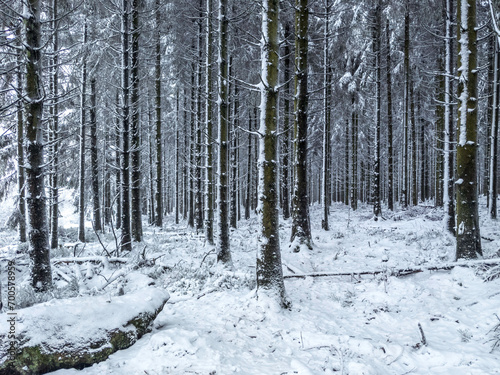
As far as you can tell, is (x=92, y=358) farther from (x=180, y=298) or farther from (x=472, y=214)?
(x=472, y=214)

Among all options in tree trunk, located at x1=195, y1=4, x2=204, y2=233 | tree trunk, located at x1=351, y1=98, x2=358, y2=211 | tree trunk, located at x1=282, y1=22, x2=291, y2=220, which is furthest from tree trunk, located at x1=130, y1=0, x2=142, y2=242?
tree trunk, located at x1=351, y1=98, x2=358, y2=211

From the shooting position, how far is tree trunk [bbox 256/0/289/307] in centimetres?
570

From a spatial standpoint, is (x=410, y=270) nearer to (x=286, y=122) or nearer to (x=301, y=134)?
(x=301, y=134)

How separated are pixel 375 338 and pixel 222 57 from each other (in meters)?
7.71

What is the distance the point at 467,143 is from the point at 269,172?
5.08 meters

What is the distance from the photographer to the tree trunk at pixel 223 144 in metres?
8.02

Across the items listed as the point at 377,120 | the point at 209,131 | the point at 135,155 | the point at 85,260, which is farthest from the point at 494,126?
the point at 85,260

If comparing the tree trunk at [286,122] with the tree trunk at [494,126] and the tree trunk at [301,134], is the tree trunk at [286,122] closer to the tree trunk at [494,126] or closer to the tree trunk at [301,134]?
the tree trunk at [301,134]

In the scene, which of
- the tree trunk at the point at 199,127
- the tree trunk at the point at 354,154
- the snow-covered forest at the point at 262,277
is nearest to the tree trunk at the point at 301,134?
the snow-covered forest at the point at 262,277

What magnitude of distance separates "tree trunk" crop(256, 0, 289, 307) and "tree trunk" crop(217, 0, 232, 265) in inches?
92.6

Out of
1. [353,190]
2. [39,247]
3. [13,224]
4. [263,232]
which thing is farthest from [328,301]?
[13,224]

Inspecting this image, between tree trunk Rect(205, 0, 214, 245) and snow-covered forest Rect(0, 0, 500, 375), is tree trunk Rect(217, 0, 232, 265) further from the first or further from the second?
tree trunk Rect(205, 0, 214, 245)

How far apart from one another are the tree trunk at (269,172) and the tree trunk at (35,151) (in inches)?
175

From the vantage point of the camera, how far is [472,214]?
6.96 meters
